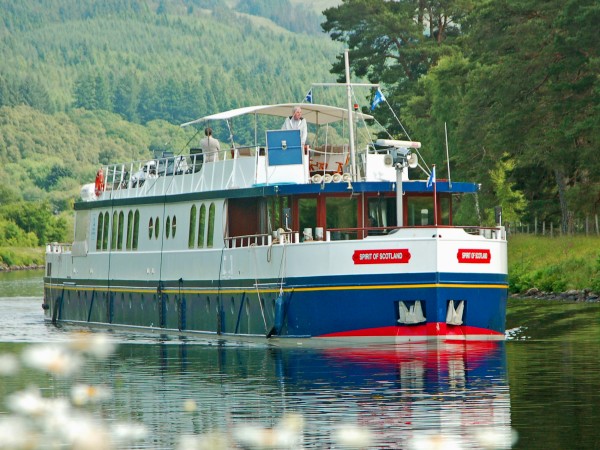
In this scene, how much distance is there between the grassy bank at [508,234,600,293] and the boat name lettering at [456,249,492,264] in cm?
2347

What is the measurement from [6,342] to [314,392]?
1781cm

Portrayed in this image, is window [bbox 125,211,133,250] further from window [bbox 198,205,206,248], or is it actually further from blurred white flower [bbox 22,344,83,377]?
blurred white flower [bbox 22,344,83,377]

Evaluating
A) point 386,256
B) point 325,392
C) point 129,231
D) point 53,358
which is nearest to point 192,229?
point 129,231

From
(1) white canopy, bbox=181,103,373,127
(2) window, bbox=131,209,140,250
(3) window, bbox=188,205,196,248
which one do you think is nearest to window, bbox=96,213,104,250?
(2) window, bbox=131,209,140,250

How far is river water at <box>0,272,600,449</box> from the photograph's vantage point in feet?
59.2

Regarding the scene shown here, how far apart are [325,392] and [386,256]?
8907 millimetres

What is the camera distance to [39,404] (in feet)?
30.9

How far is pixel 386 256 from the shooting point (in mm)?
32688

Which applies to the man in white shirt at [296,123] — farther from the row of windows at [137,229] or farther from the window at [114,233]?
the window at [114,233]

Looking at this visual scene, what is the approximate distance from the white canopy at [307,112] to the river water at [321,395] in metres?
6.23

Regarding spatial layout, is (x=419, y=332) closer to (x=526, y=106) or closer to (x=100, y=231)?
(x=100, y=231)

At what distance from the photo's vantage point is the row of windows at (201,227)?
38.3 m

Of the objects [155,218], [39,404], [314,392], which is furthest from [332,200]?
[39,404]

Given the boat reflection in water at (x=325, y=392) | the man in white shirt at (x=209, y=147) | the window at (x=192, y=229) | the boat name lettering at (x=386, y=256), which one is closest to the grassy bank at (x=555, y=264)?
the man in white shirt at (x=209, y=147)
